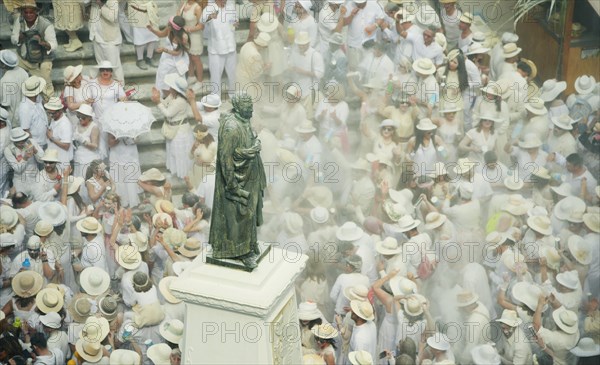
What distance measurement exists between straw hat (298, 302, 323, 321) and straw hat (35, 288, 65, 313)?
116 inches

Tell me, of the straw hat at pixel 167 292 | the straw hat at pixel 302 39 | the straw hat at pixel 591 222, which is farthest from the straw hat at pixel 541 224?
the straw hat at pixel 167 292

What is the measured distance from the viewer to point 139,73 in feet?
56.9

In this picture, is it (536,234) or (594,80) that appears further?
(594,80)

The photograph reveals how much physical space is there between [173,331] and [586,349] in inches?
206

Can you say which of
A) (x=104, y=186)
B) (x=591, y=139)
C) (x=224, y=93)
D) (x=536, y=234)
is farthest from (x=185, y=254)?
→ (x=591, y=139)

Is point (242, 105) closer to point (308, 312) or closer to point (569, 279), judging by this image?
point (308, 312)

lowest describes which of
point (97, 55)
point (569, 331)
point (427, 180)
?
point (569, 331)

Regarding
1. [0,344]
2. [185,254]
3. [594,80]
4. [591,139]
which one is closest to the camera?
[0,344]

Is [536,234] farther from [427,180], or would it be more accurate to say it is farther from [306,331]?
[306,331]

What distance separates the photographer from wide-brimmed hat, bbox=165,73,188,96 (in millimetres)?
16344

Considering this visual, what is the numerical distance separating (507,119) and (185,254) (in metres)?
5.29

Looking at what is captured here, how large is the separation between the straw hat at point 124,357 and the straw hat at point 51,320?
2.80ft

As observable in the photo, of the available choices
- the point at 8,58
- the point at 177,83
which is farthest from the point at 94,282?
the point at 8,58

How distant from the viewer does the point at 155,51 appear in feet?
57.5
